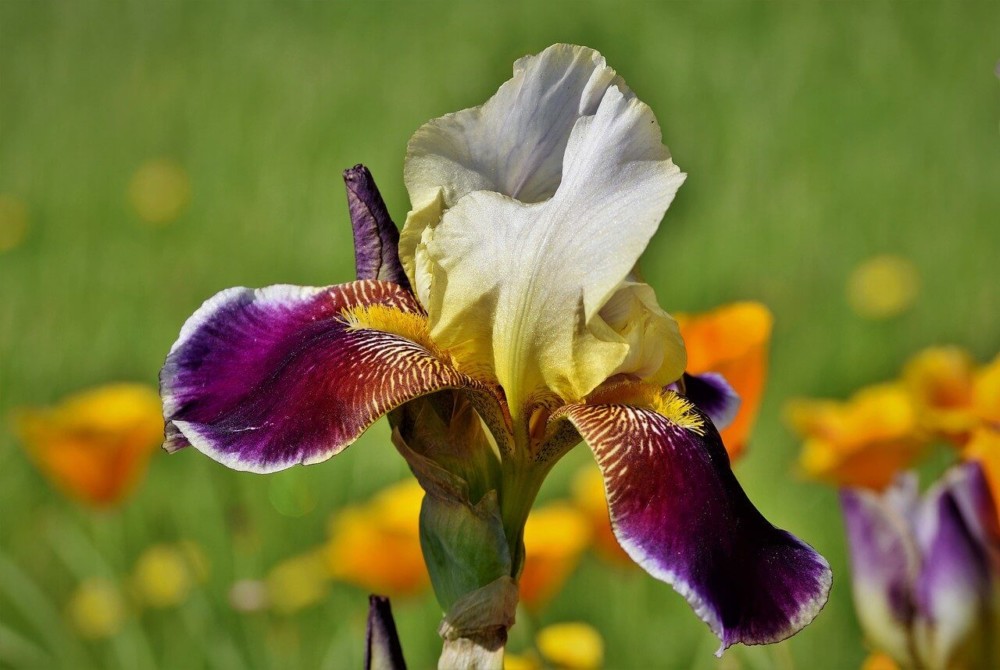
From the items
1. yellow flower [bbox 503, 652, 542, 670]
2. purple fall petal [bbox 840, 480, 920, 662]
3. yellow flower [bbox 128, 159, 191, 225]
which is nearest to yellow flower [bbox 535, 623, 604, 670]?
yellow flower [bbox 503, 652, 542, 670]

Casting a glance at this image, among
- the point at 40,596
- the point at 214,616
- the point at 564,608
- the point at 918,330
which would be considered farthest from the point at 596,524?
the point at 918,330

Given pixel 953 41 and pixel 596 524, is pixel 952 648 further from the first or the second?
pixel 953 41

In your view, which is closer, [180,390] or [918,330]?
[180,390]

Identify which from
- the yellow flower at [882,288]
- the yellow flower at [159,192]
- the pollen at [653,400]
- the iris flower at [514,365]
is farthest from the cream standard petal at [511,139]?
the yellow flower at [159,192]

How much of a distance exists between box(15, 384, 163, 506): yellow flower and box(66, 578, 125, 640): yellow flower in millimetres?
127

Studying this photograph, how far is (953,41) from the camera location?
2762mm

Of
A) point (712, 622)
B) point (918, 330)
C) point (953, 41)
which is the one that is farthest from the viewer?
point (953, 41)

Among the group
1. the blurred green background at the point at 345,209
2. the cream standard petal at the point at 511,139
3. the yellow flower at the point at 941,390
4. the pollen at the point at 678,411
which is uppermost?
the cream standard petal at the point at 511,139

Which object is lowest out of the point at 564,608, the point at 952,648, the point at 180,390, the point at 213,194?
the point at 564,608

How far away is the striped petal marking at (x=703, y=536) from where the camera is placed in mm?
517

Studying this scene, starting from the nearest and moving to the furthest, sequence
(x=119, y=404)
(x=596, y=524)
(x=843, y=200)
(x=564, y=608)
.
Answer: (x=596, y=524) < (x=119, y=404) < (x=564, y=608) < (x=843, y=200)

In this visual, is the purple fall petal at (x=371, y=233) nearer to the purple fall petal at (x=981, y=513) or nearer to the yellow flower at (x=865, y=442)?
the purple fall petal at (x=981, y=513)

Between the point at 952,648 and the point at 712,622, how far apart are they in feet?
1.29

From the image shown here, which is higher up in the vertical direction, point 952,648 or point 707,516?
point 707,516
